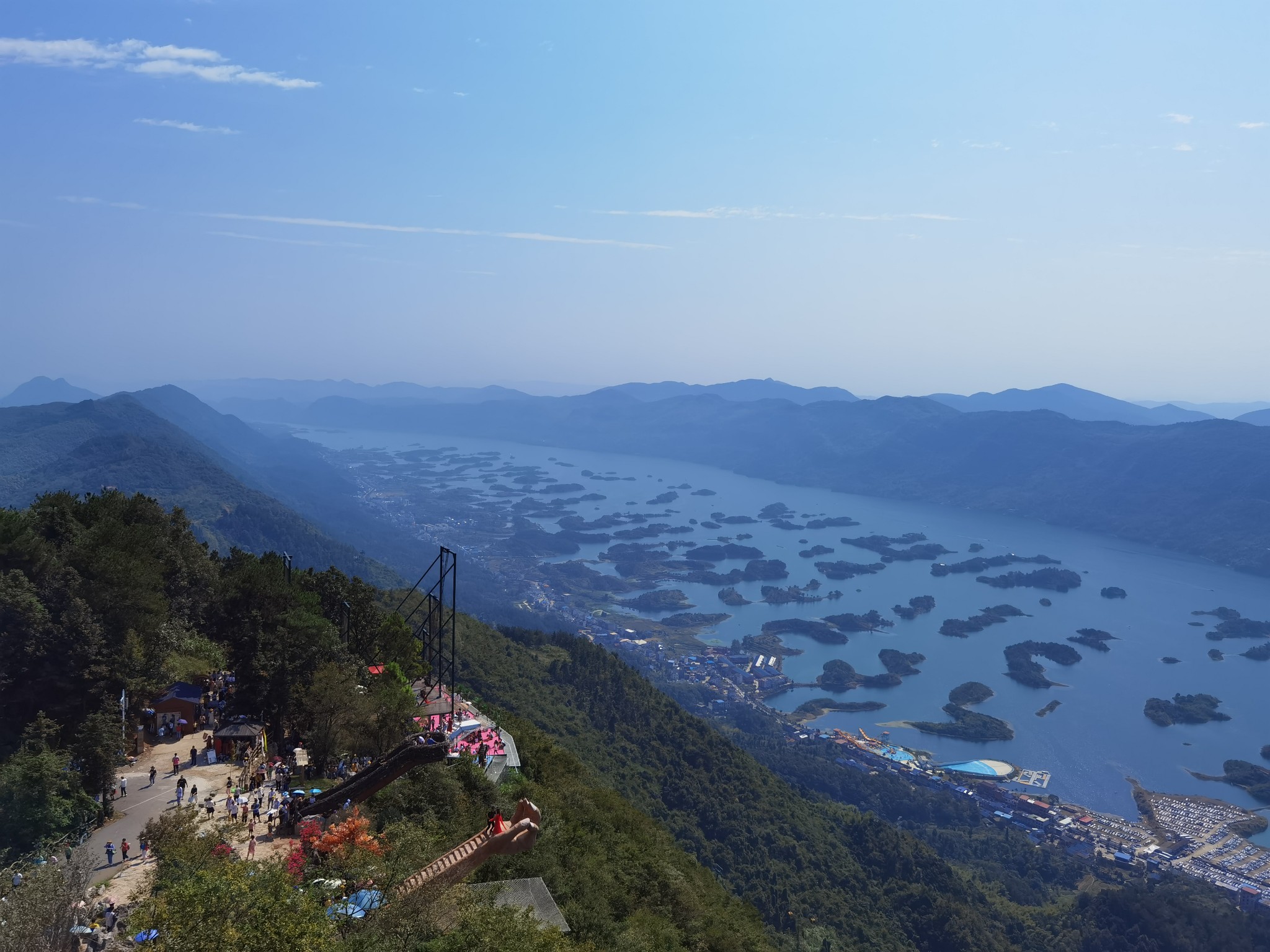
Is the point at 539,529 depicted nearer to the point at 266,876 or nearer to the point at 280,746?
the point at 280,746

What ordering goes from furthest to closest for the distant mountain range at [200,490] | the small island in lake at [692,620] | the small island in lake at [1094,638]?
the small island in lake at [692,620], the small island in lake at [1094,638], the distant mountain range at [200,490]

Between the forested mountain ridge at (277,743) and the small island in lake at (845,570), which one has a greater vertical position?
the forested mountain ridge at (277,743)

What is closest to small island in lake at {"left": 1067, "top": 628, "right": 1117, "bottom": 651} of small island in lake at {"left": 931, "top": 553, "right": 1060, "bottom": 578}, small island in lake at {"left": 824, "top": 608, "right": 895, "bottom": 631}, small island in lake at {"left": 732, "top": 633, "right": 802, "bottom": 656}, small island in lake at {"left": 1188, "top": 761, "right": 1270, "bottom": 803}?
small island in lake at {"left": 824, "top": 608, "right": 895, "bottom": 631}

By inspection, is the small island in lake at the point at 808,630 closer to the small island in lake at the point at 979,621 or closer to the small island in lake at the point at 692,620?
the small island in lake at the point at 692,620

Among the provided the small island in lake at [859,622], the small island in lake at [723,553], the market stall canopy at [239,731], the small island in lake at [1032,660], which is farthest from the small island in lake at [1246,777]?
the small island in lake at [723,553]

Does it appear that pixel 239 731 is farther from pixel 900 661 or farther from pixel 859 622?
pixel 859 622

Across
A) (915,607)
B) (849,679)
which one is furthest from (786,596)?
(849,679)
